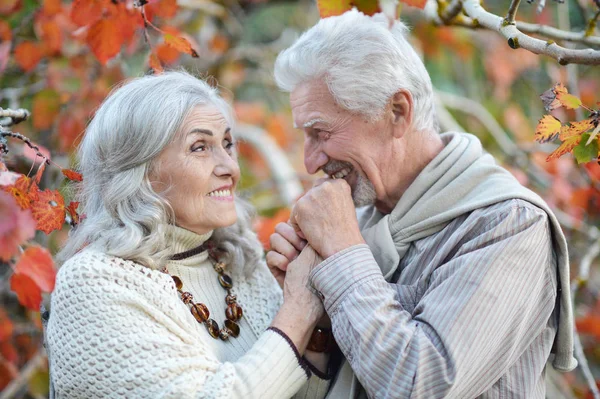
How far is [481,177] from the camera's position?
2.10 meters

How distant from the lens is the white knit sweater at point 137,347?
1.77 m

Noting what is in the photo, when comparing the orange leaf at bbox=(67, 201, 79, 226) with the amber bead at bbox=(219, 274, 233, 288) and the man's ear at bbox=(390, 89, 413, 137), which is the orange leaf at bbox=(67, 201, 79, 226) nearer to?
the amber bead at bbox=(219, 274, 233, 288)

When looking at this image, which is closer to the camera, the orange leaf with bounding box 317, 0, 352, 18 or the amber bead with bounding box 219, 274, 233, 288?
the orange leaf with bounding box 317, 0, 352, 18

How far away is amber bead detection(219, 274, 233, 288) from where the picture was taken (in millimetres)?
2322

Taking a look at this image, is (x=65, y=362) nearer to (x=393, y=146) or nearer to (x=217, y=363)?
(x=217, y=363)

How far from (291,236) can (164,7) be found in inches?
45.4

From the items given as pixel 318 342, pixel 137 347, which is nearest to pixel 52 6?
pixel 137 347

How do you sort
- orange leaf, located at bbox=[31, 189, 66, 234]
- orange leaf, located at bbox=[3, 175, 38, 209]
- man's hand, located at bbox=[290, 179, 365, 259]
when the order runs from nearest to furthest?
orange leaf, located at bbox=[3, 175, 38, 209] → orange leaf, located at bbox=[31, 189, 66, 234] → man's hand, located at bbox=[290, 179, 365, 259]

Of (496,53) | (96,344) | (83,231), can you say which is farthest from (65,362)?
(496,53)

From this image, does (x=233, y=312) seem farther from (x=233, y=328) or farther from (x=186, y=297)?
(x=186, y=297)

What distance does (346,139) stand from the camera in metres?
2.21

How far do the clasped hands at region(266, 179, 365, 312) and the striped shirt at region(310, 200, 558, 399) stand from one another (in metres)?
0.07

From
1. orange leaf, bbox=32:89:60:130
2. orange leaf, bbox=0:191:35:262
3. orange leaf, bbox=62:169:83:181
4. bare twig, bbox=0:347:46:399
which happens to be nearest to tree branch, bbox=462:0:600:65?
orange leaf, bbox=62:169:83:181

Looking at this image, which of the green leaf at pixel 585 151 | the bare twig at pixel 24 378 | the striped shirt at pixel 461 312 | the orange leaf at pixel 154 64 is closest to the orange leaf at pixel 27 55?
the orange leaf at pixel 154 64
